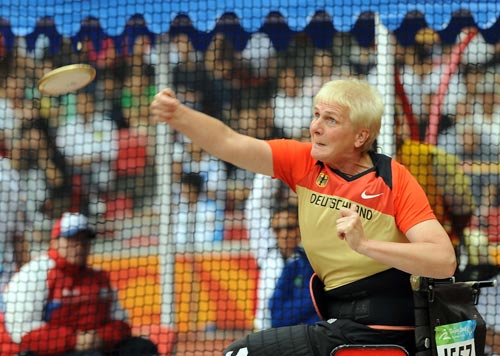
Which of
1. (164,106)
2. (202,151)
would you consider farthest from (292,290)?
(164,106)

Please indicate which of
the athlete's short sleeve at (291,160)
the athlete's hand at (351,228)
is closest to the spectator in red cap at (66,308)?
the athlete's short sleeve at (291,160)

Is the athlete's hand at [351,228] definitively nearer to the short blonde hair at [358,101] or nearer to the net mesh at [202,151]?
the short blonde hair at [358,101]

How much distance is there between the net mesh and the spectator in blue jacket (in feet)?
0.18

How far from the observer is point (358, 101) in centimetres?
302

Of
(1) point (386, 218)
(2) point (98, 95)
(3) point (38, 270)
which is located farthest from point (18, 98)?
(1) point (386, 218)

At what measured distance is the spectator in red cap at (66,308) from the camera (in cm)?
573

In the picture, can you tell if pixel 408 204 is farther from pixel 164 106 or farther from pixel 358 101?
pixel 164 106

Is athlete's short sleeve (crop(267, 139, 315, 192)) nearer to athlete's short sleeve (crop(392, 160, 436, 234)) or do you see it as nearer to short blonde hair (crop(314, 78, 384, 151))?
short blonde hair (crop(314, 78, 384, 151))

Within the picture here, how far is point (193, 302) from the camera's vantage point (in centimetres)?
605

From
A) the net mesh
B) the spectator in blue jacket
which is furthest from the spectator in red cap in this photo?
the spectator in blue jacket

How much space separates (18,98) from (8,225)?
943mm

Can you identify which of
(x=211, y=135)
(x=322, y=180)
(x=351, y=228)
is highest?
(x=211, y=135)

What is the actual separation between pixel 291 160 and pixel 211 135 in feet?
1.08

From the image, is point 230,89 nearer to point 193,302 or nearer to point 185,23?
point 185,23
